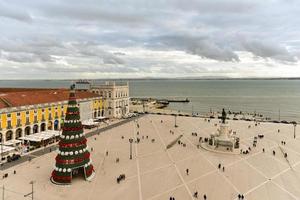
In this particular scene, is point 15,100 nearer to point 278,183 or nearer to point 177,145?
point 177,145

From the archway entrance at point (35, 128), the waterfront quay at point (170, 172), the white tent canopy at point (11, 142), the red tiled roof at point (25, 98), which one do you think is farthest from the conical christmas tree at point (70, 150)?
the archway entrance at point (35, 128)

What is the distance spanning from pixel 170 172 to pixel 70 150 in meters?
12.7

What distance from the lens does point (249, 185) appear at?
104 feet

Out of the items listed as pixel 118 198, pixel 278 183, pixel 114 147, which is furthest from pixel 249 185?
pixel 114 147

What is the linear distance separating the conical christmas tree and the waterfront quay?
1250 millimetres

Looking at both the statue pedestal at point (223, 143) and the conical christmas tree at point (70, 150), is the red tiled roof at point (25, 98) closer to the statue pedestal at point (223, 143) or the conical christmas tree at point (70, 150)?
the conical christmas tree at point (70, 150)

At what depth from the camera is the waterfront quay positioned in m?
29.4

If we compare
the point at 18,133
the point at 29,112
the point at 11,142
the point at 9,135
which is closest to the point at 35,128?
the point at 29,112

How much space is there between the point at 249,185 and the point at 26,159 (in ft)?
99.0

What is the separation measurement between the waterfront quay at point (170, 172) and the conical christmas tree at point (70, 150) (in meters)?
Answer: 1.25

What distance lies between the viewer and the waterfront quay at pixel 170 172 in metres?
29.4

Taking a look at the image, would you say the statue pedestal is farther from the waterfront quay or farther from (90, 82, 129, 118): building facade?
(90, 82, 129, 118): building facade

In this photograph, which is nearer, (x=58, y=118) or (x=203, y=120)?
(x=58, y=118)

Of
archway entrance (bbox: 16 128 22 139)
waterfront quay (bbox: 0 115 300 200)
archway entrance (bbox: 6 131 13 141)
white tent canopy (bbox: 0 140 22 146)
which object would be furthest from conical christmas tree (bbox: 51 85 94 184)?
archway entrance (bbox: 16 128 22 139)
